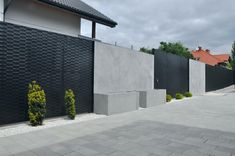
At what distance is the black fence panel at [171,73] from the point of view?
14367mm

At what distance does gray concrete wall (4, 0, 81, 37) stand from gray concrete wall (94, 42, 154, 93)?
9.98ft

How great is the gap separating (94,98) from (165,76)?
24.0ft

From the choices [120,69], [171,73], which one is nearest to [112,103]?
[120,69]

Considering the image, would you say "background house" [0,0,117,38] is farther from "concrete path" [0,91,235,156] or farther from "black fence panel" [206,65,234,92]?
"black fence panel" [206,65,234,92]

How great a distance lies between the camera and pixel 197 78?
68.4 ft

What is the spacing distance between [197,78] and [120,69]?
12.3 m

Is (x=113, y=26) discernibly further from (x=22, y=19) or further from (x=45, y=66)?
(x=45, y=66)

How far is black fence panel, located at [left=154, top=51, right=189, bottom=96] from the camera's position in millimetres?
14367

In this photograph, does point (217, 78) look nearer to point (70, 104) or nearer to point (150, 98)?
point (150, 98)

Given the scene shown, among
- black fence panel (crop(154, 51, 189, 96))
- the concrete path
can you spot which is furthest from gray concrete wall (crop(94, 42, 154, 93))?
the concrete path

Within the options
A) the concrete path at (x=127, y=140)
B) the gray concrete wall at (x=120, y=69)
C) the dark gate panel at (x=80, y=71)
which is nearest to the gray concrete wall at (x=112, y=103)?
the dark gate panel at (x=80, y=71)

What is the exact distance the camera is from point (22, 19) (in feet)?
32.2

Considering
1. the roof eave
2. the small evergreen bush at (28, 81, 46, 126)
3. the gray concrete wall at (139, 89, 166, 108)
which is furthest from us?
the gray concrete wall at (139, 89, 166, 108)

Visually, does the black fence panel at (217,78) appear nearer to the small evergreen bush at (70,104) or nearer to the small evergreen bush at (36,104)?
the small evergreen bush at (70,104)
